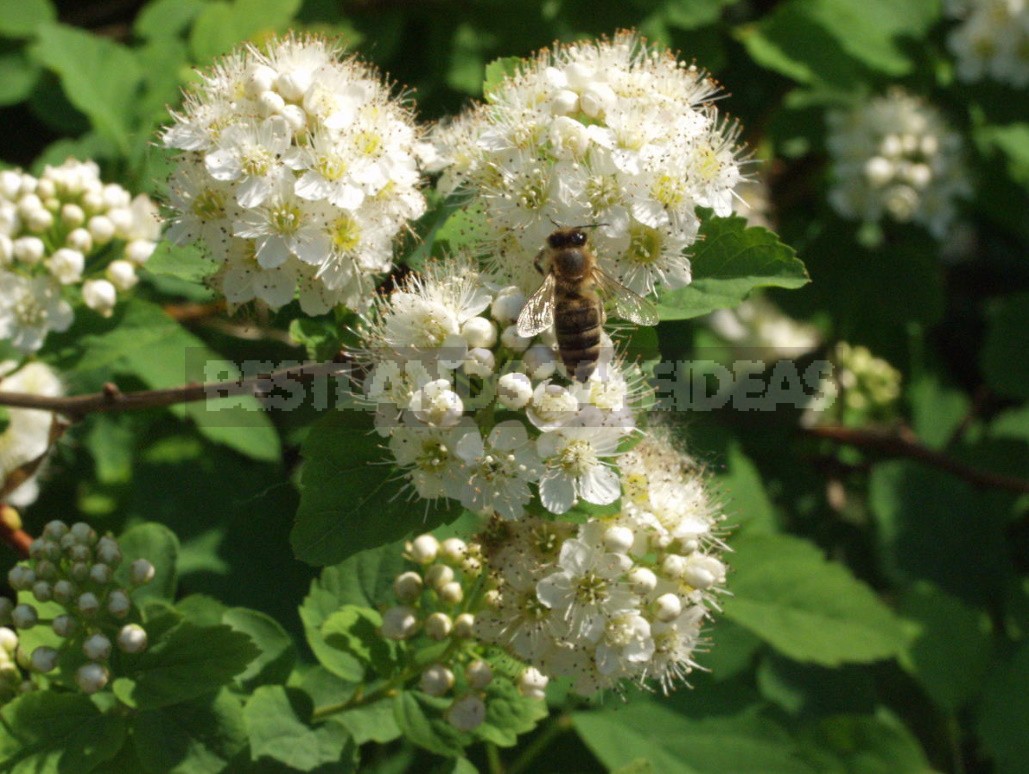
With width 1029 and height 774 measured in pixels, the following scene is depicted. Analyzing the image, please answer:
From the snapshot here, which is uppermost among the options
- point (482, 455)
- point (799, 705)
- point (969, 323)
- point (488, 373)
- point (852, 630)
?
point (488, 373)

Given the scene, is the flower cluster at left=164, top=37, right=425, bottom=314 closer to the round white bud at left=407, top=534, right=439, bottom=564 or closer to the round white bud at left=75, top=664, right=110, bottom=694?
the round white bud at left=407, top=534, right=439, bottom=564

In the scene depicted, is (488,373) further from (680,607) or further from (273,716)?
(273,716)

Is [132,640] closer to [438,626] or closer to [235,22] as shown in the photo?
[438,626]

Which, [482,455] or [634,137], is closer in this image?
[482,455]

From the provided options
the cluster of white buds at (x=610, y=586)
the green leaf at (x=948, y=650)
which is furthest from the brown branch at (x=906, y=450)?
the cluster of white buds at (x=610, y=586)

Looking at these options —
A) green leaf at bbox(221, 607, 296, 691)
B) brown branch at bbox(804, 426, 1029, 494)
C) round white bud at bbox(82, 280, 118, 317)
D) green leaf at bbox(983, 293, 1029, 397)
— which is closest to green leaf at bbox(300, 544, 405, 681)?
green leaf at bbox(221, 607, 296, 691)

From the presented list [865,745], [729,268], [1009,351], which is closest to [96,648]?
[729,268]

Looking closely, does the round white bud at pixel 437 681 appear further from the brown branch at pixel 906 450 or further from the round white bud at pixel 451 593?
the brown branch at pixel 906 450

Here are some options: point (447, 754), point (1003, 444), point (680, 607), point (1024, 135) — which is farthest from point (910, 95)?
point (447, 754)
